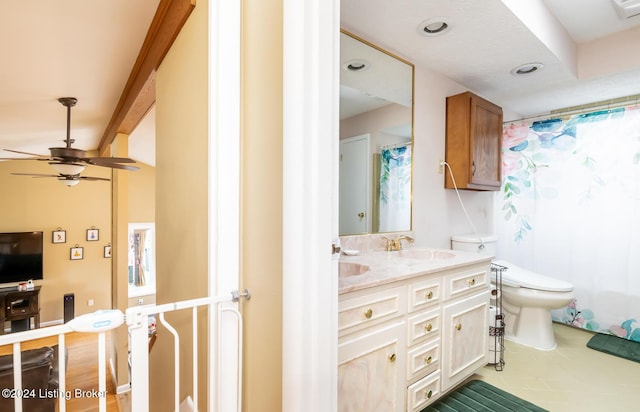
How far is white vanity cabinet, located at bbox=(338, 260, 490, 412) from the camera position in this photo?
1157 mm

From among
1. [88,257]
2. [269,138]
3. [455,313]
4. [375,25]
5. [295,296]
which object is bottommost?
[88,257]

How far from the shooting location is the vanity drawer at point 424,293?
1400mm

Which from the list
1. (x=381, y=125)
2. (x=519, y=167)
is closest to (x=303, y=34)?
(x=381, y=125)

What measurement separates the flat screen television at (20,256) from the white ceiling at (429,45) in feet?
9.64

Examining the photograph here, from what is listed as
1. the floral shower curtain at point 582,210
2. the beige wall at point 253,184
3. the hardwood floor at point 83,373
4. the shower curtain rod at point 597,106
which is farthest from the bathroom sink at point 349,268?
the hardwood floor at point 83,373

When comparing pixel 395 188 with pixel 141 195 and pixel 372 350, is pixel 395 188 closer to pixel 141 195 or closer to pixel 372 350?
pixel 372 350

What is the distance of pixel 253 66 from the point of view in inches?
37.6

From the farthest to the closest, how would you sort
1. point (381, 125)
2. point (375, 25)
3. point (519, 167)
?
1. point (519, 167)
2. point (381, 125)
3. point (375, 25)

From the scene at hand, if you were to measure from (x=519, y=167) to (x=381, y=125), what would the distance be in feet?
6.16

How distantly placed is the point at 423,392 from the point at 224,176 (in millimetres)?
1391

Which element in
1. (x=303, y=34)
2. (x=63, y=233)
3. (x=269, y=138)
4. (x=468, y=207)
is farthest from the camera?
(x=63, y=233)

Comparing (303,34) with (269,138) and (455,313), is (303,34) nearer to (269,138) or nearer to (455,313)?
(269,138)

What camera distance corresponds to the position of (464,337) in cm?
172

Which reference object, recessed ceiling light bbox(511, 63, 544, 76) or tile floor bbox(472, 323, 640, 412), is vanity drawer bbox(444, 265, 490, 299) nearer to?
tile floor bbox(472, 323, 640, 412)
